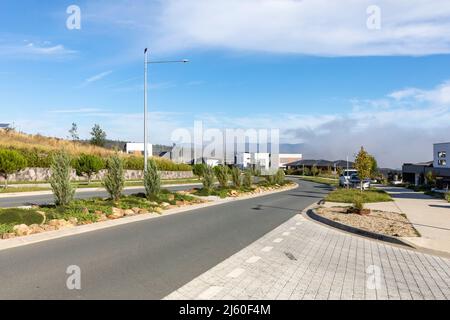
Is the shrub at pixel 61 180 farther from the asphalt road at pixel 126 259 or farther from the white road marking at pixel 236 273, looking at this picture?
the white road marking at pixel 236 273

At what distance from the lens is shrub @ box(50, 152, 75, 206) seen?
13859 millimetres

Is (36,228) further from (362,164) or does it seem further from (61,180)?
(362,164)

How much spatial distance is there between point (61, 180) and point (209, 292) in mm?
9166

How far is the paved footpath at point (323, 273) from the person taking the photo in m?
6.28

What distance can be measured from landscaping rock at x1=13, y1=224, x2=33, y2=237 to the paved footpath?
5.38 meters

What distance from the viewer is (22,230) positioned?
10.7 meters

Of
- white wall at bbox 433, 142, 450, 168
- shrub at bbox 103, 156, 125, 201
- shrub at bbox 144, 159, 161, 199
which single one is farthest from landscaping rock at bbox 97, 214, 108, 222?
white wall at bbox 433, 142, 450, 168

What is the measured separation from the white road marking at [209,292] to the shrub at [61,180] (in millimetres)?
8986

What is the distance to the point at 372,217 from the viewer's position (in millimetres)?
15695

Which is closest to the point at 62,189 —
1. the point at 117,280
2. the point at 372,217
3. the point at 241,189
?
the point at 117,280

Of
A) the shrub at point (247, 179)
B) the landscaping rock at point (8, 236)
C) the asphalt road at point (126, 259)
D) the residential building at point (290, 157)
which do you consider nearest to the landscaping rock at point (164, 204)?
the asphalt road at point (126, 259)

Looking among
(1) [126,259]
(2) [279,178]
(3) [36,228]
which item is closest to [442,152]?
(2) [279,178]

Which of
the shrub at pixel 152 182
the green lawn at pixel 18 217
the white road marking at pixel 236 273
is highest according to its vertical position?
the shrub at pixel 152 182

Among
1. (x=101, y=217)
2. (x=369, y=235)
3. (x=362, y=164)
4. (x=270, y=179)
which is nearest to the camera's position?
(x=369, y=235)
